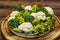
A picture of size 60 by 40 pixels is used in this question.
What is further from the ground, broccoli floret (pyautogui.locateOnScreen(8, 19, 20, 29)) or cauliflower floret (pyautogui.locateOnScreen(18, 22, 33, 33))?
broccoli floret (pyautogui.locateOnScreen(8, 19, 20, 29))

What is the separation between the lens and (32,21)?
1707 millimetres

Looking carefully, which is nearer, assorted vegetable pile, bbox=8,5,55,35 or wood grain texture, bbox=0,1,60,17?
assorted vegetable pile, bbox=8,5,55,35

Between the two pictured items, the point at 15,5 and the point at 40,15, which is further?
the point at 15,5

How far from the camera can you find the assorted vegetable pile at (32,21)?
1.64m

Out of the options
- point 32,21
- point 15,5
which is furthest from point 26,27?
point 15,5

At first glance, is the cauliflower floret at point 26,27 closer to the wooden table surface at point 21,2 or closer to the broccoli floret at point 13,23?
the broccoli floret at point 13,23

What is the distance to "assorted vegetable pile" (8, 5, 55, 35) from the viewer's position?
1.64 meters

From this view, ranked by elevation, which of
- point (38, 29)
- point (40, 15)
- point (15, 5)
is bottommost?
point (38, 29)

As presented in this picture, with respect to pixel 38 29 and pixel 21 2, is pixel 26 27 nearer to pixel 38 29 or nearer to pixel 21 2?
pixel 38 29

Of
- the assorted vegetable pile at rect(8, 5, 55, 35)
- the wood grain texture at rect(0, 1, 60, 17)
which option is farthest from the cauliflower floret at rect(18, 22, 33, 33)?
the wood grain texture at rect(0, 1, 60, 17)

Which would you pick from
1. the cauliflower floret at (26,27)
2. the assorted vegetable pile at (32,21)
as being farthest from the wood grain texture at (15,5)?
the cauliflower floret at (26,27)

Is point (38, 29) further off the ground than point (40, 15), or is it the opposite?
point (40, 15)

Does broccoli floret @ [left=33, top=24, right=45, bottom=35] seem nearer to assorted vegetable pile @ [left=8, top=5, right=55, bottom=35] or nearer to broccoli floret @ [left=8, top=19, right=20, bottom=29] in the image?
assorted vegetable pile @ [left=8, top=5, right=55, bottom=35]

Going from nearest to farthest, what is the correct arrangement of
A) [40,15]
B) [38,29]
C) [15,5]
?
[38,29], [40,15], [15,5]
